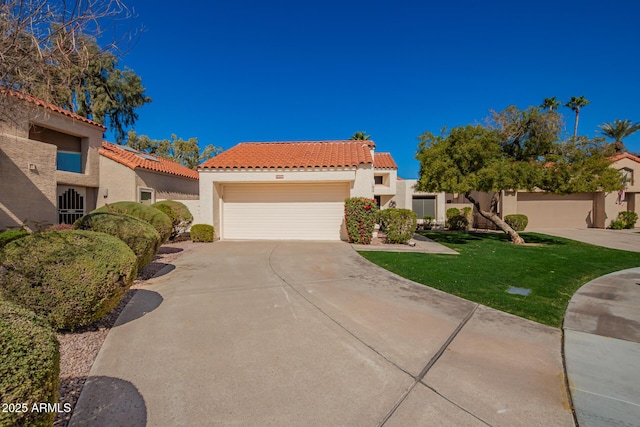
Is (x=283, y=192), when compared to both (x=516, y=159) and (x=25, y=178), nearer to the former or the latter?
(x=25, y=178)

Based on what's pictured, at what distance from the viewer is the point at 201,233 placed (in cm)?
1228

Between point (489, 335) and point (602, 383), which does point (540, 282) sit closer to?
point (489, 335)

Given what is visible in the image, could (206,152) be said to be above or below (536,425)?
above

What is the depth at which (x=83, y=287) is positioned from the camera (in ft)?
11.7

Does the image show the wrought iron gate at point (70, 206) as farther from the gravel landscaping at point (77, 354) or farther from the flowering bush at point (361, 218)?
the flowering bush at point (361, 218)

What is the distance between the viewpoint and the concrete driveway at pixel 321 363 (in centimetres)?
253

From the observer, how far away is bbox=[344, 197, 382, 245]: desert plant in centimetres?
1181

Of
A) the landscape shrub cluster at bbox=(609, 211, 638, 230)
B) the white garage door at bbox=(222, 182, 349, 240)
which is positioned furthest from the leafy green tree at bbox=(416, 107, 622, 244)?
the landscape shrub cluster at bbox=(609, 211, 638, 230)

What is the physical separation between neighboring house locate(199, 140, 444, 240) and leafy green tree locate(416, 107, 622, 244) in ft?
10.2

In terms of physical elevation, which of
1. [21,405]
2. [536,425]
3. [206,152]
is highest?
[206,152]

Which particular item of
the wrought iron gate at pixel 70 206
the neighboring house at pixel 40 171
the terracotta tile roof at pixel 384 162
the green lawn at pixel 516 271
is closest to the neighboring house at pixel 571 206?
the terracotta tile roof at pixel 384 162

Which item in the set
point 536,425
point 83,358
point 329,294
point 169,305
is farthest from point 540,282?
point 83,358

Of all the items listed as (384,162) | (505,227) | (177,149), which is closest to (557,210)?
(505,227)

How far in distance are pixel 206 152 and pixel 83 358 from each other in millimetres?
37050
